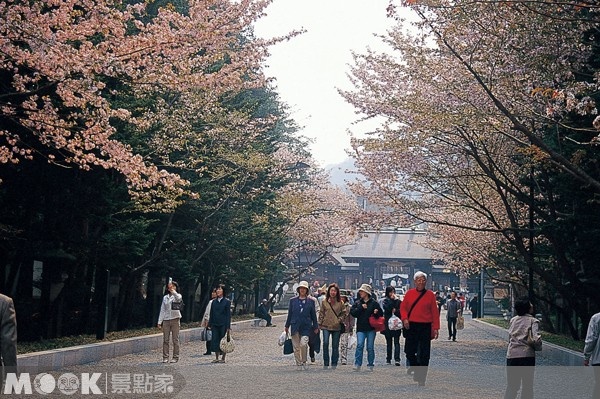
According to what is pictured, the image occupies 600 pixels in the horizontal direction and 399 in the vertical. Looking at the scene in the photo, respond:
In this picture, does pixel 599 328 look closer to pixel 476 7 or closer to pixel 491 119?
pixel 476 7

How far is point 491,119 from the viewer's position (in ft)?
71.3

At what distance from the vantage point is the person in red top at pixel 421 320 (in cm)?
1488

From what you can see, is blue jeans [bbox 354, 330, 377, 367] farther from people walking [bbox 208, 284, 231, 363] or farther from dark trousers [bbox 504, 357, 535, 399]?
dark trousers [bbox 504, 357, 535, 399]

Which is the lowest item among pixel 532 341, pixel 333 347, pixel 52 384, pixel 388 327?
pixel 52 384

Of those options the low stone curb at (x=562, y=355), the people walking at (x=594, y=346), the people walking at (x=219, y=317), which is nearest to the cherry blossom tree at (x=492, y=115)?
the low stone curb at (x=562, y=355)

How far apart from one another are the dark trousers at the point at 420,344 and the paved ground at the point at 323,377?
0.26 metres

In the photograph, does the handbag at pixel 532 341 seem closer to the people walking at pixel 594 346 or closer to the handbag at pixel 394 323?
the people walking at pixel 594 346

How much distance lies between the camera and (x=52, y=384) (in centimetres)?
1422

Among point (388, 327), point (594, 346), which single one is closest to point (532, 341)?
point (594, 346)

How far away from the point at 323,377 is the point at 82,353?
5091 millimetres

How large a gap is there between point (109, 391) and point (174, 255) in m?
17.7

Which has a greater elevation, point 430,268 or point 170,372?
point 430,268

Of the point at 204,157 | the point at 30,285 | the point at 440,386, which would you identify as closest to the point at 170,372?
the point at 440,386

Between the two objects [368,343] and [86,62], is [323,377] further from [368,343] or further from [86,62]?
[86,62]
